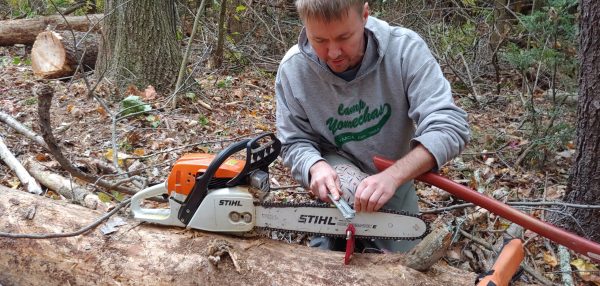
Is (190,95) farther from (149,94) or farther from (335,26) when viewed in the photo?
(335,26)

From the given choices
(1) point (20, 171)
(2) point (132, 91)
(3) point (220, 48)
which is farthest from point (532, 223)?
(3) point (220, 48)

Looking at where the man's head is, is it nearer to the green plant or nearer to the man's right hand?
the man's right hand

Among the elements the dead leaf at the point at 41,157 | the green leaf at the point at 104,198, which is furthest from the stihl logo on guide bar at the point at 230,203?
the dead leaf at the point at 41,157

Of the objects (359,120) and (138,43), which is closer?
(359,120)

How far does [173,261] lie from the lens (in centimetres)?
201

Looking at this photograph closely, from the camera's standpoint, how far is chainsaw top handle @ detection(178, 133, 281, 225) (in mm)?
1994

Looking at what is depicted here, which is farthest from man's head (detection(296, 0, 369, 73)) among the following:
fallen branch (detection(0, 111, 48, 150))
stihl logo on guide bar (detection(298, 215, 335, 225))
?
fallen branch (detection(0, 111, 48, 150))

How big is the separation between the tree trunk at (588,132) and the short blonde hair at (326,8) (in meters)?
1.29

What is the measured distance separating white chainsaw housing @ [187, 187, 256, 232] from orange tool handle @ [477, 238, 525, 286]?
97cm

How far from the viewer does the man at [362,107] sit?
2.01m

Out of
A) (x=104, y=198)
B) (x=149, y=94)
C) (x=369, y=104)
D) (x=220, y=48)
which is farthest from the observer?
(x=220, y=48)

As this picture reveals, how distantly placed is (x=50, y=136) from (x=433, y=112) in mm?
2039

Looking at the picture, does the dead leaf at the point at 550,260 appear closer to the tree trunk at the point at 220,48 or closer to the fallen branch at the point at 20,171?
the fallen branch at the point at 20,171

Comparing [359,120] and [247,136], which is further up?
[359,120]
